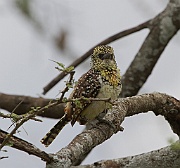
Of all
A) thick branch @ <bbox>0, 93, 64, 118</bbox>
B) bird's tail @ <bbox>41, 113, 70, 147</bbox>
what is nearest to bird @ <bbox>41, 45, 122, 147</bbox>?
bird's tail @ <bbox>41, 113, 70, 147</bbox>

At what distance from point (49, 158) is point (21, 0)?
869mm

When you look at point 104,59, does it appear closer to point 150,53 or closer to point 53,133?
point 53,133

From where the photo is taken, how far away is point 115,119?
2879 millimetres

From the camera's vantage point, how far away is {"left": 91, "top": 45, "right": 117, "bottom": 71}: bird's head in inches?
135

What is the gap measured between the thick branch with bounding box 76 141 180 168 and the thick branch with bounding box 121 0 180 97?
1518mm

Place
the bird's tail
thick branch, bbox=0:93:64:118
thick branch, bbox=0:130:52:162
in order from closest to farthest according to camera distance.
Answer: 1. thick branch, bbox=0:130:52:162
2. the bird's tail
3. thick branch, bbox=0:93:64:118

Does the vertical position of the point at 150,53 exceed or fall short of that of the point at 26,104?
it exceeds it

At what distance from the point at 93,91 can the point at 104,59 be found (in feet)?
1.00

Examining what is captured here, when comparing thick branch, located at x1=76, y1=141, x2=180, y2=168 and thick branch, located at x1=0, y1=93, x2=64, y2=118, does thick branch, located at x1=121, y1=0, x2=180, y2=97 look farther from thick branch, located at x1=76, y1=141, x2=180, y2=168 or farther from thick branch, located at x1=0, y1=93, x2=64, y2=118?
thick branch, located at x1=76, y1=141, x2=180, y2=168

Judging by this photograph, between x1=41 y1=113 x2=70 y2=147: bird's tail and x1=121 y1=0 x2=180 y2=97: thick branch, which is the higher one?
x1=121 y1=0 x2=180 y2=97: thick branch

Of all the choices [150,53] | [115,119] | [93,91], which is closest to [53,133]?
[93,91]

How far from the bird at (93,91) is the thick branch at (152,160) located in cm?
41

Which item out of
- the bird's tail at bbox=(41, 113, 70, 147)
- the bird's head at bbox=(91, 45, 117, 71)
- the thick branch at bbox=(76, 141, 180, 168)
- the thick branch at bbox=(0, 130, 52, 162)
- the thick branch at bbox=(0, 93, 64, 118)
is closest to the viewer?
the thick branch at bbox=(0, 130, 52, 162)

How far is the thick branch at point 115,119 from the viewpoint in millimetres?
2203
